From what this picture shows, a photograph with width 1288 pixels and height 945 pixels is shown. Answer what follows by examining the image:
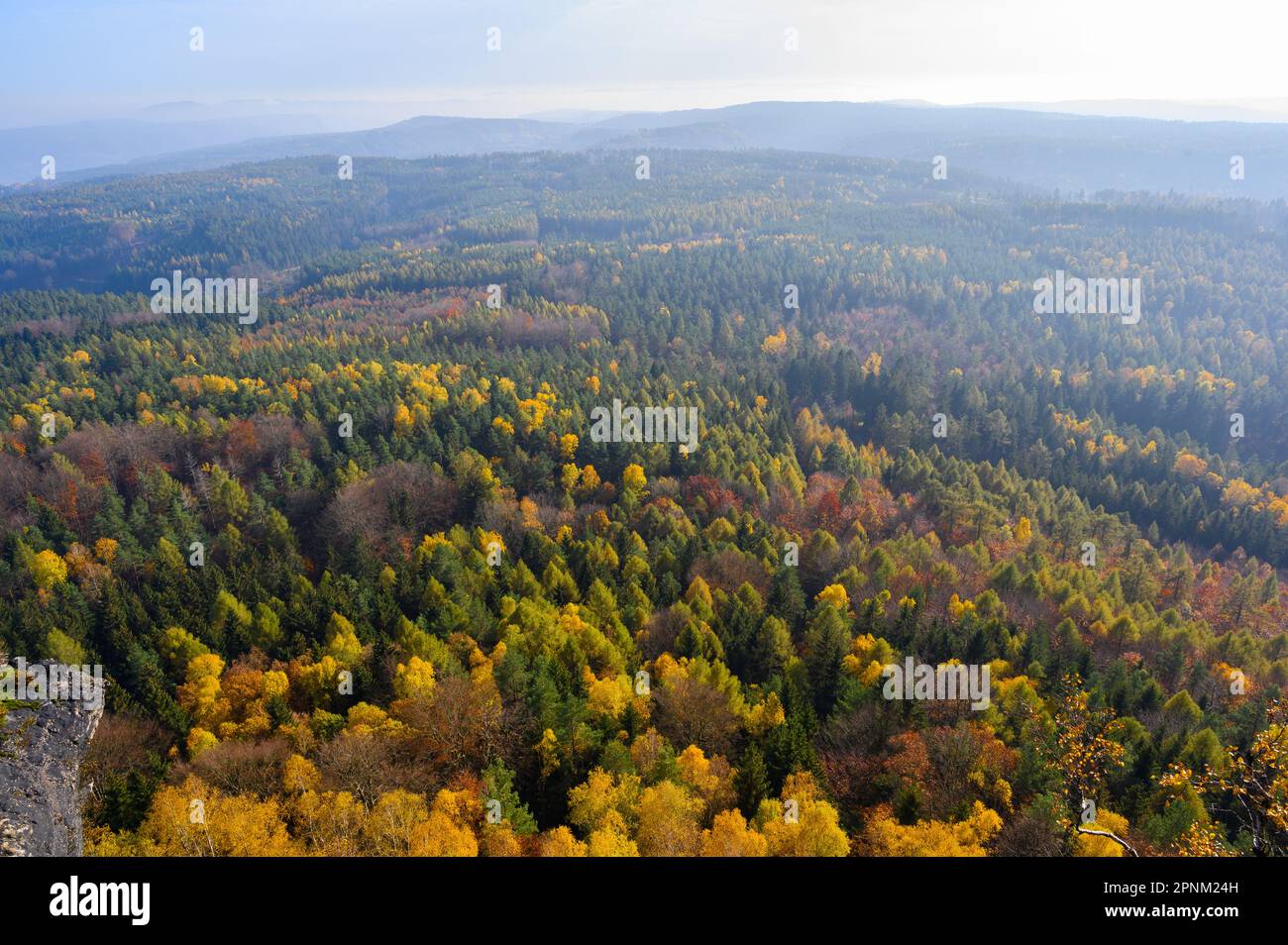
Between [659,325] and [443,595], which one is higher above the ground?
[659,325]

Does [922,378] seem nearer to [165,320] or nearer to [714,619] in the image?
[714,619]

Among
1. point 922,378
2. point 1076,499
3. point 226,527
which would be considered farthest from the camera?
point 922,378

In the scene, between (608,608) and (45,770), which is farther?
(608,608)

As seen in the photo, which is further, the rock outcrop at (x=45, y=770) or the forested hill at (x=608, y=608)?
the forested hill at (x=608, y=608)

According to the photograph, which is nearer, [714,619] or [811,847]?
[811,847]

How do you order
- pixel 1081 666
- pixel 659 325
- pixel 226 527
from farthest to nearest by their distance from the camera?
pixel 659 325, pixel 226 527, pixel 1081 666

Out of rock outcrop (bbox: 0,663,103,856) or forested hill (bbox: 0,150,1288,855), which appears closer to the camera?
rock outcrop (bbox: 0,663,103,856)

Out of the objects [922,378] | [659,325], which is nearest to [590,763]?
[922,378]
